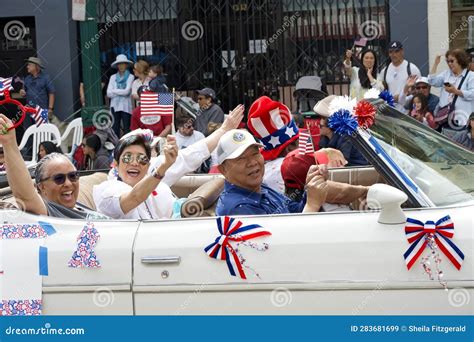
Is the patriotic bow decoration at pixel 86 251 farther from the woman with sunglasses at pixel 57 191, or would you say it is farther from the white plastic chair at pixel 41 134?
the white plastic chair at pixel 41 134

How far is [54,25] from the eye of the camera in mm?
16391

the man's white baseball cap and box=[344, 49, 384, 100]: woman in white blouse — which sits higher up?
box=[344, 49, 384, 100]: woman in white blouse

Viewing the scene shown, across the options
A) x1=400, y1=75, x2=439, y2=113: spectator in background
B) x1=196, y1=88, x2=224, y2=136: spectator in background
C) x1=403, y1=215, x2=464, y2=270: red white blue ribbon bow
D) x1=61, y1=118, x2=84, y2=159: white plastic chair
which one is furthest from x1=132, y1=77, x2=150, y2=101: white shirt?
x1=403, y1=215, x2=464, y2=270: red white blue ribbon bow

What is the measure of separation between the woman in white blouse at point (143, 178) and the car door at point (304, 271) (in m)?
0.56

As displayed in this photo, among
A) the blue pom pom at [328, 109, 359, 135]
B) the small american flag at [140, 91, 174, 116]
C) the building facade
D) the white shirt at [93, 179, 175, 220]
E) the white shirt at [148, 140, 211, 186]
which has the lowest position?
the white shirt at [93, 179, 175, 220]

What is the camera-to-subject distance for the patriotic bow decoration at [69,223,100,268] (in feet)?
15.2

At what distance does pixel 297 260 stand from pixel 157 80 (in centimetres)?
1063

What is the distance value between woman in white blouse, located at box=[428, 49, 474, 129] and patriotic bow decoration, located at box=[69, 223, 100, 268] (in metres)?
7.44

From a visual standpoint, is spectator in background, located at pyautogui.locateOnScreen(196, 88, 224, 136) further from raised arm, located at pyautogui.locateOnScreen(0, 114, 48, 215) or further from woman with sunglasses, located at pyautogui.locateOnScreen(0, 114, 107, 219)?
raised arm, located at pyautogui.locateOnScreen(0, 114, 48, 215)
